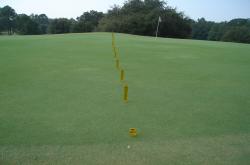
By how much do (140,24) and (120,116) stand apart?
117 ft

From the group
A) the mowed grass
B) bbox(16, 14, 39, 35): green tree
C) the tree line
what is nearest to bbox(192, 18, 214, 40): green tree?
the tree line

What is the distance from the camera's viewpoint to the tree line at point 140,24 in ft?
126

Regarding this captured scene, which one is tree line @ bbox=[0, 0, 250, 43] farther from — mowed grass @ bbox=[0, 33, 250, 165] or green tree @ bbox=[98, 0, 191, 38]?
mowed grass @ bbox=[0, 33, 250, 165]

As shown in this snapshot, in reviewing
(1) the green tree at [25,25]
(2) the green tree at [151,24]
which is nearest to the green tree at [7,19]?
(1) the green tree at [25,25]

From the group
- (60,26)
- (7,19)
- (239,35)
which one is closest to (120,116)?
(239,35)

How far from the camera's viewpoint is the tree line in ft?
126

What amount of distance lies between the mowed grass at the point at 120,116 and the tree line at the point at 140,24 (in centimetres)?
3250

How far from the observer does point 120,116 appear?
147 inches

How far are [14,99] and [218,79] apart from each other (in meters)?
4.46

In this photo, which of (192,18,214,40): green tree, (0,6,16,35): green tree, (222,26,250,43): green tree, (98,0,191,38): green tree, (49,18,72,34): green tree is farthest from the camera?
(192,18,214,40): green tree

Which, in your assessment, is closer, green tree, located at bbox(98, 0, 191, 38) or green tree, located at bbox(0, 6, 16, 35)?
green tree, located at bbox(98, 0, 191, 38)

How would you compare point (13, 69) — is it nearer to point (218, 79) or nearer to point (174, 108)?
point (174, 108)

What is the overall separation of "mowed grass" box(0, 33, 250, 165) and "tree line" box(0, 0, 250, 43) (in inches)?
1280

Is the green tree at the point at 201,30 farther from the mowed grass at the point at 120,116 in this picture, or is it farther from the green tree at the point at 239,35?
the mowed grass at the point at 120,116
